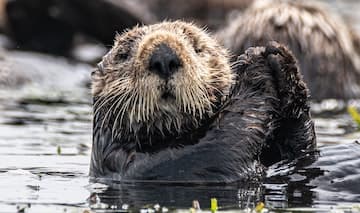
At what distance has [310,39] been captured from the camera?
436 inches

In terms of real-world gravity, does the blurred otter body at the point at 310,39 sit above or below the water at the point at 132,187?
above

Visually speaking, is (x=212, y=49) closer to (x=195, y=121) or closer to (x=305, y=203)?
(x=195, y=121)

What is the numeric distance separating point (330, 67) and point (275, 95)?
541 centimetres

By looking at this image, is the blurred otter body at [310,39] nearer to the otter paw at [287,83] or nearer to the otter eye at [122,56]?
the otter eye at [122,56]

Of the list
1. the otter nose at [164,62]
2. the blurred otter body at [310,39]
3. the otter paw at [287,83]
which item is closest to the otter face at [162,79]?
the otter nose at [164,62]

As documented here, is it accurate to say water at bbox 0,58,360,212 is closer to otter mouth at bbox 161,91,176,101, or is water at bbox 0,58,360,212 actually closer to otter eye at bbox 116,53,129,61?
otter mouth at bbox 161,91,176,101

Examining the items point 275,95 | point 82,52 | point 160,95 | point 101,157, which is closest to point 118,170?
point 101,157

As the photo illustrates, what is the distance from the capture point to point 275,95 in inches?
235

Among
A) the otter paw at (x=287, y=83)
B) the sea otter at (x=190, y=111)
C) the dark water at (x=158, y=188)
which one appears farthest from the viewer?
the otter paw at (x=287, y=83)

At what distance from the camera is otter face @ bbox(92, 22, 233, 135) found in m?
5.56

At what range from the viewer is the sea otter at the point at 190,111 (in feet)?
18.5

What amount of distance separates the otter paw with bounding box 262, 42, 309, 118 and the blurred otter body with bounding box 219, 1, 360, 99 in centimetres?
468

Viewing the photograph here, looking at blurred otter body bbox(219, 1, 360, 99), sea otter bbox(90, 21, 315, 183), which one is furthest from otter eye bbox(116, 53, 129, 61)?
blurred otter body bbox(219, 1, 360, 99)

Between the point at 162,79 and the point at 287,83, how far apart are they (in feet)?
2.79
